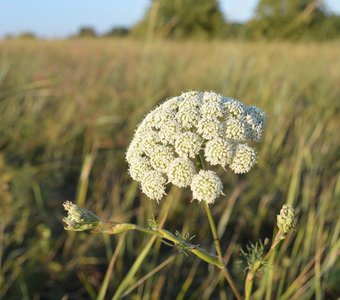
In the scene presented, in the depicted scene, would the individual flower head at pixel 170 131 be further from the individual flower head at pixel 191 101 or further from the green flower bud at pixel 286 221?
the green flower bud at pixel 286 221

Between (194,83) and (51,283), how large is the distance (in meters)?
3.31

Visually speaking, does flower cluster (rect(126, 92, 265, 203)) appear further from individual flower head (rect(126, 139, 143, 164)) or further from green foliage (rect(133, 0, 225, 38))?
green foliage (rect(133, 0, 225, 38))

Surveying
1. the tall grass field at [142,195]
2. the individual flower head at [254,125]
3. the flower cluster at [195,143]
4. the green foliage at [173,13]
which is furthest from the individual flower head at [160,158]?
the green foliage at [173,13]

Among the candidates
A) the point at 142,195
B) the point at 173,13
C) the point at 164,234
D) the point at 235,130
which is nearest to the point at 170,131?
the point at 235,130

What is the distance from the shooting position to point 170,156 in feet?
4.22

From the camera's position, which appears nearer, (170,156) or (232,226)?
(170,156)

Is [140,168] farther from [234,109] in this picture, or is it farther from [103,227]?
[234,109]

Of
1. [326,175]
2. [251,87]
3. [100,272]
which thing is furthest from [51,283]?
[251,87]

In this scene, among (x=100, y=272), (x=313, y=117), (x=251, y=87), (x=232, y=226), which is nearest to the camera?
(x=100, y=272)

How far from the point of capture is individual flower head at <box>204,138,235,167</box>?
1.23 metres

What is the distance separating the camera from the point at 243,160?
126 centimetres

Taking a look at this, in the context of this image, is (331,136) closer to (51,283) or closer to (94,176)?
(94,176)

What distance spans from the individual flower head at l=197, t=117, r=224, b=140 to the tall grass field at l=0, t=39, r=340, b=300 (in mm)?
738

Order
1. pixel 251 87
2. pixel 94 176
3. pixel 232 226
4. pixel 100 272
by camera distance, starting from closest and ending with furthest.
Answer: pixel 100 272 → pixel 232 226 → pixel 94 176 → pixel 251 87
